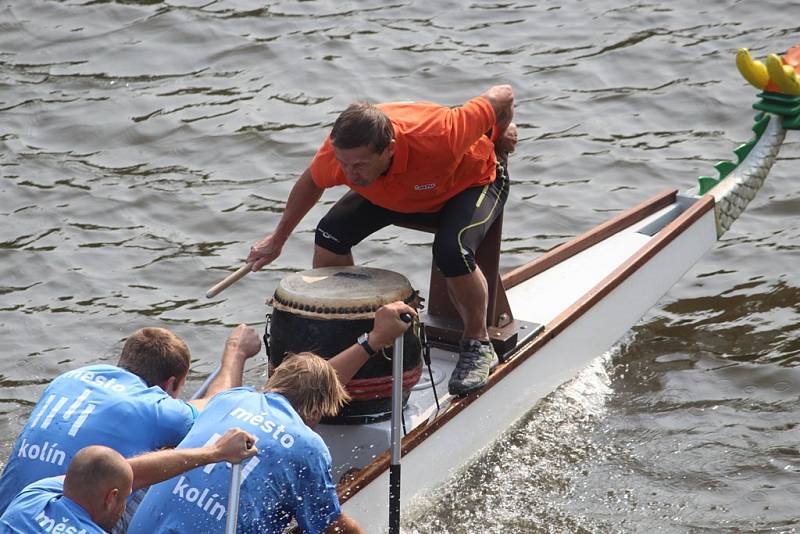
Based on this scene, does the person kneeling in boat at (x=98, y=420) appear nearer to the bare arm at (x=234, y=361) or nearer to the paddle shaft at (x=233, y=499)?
the bare arm at (x=234, y=361)

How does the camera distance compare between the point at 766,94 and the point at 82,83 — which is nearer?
the point at 766,94

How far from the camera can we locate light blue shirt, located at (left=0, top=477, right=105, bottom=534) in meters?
4.02

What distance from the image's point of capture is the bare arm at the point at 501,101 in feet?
20.0

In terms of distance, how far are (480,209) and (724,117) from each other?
19.9 ft

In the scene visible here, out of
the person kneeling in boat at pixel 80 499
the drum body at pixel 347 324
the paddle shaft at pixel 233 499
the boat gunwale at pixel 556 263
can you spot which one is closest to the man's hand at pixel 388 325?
the drum body at pixel 347 324

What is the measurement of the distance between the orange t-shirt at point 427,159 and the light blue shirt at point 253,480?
5.16 feet

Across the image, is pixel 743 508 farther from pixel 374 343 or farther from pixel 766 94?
pixel 766 94

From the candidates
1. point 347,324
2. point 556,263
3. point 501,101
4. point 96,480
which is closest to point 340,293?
point 347,324

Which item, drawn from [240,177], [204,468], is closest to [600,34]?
[240,177]

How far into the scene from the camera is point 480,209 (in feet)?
20.4

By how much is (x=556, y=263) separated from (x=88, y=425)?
13.2 ft

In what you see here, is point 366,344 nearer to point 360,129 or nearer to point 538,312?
point 360,129

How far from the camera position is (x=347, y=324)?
5641 millimetres

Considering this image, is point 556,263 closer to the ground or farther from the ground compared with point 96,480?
closer to the ground
